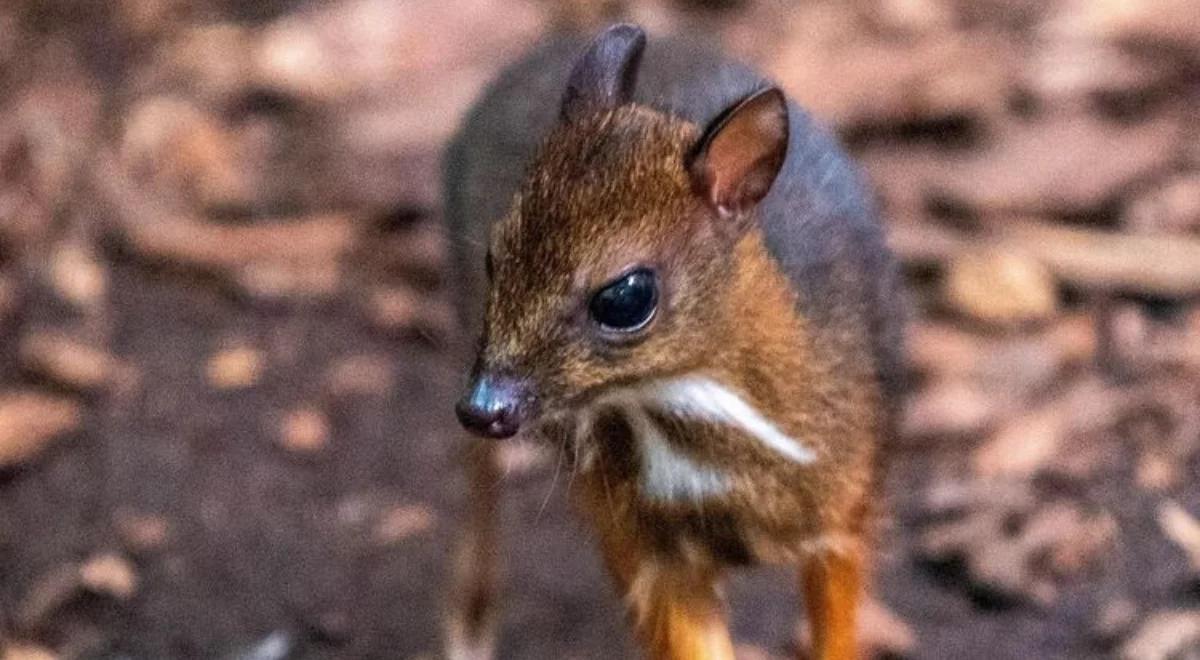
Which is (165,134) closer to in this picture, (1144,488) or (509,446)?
(509,446)

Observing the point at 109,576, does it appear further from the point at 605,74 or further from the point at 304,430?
the point at 605,74

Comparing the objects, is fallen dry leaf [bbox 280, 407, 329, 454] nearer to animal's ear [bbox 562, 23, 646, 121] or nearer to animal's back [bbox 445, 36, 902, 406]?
animal's back [bbox 445, 36, 902, 406]

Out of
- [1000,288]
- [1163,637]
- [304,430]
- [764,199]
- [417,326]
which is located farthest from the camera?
[417,326]

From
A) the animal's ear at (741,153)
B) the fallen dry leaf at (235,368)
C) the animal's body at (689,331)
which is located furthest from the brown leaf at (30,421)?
the animal's ear at (741,153)

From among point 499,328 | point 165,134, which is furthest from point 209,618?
point 165,134

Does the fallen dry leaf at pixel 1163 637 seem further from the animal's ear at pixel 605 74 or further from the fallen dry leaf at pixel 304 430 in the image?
the fallen dry leaf at pixel 304 430

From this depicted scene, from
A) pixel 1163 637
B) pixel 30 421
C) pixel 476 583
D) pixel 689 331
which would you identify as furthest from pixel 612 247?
pixel 30 421

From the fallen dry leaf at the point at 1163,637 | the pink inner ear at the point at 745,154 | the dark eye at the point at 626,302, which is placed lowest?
the fallen dry leaf at the point at 1163,637
